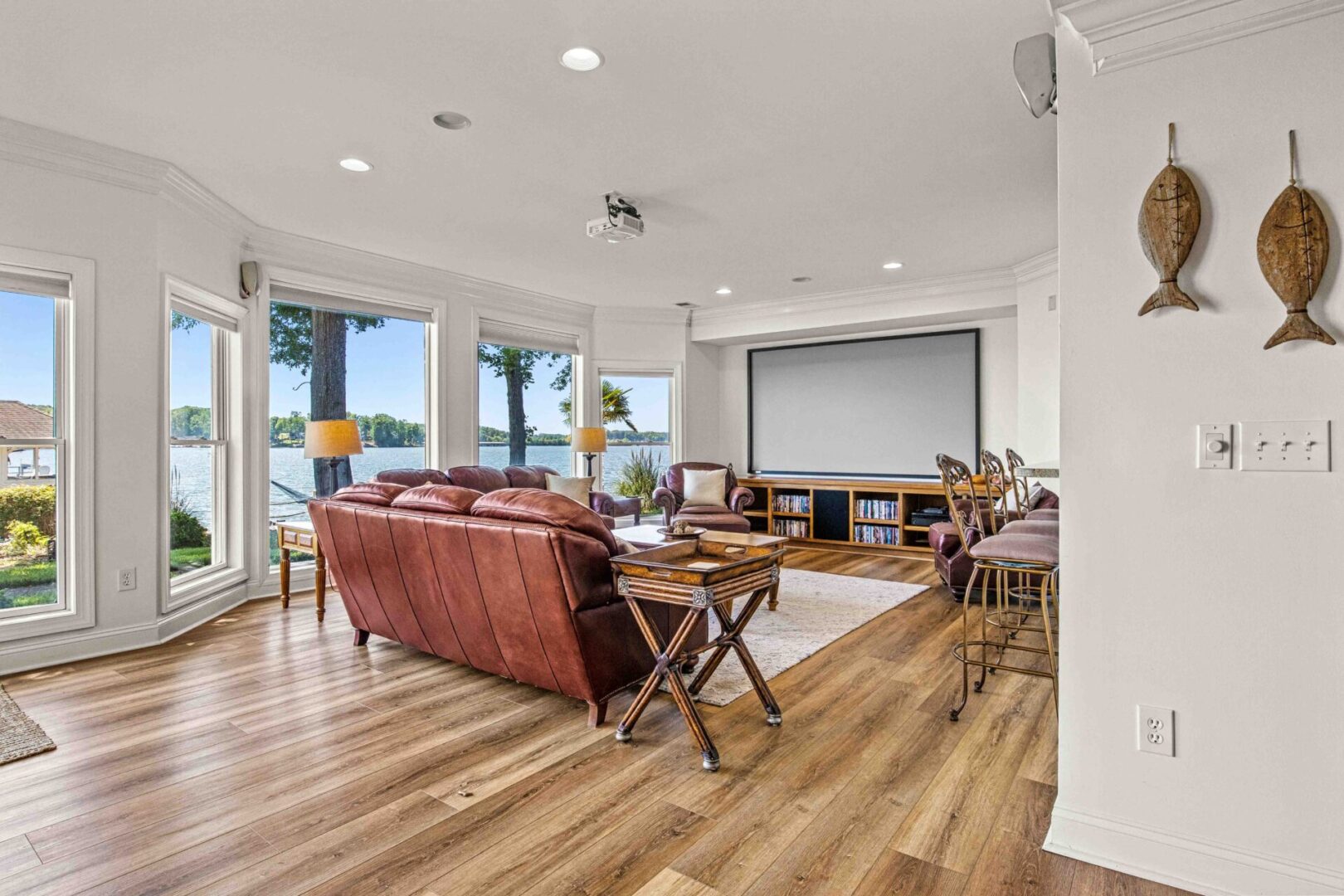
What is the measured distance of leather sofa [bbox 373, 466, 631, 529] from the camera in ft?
16.8

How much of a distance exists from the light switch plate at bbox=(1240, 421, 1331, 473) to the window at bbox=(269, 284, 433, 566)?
4.93 m

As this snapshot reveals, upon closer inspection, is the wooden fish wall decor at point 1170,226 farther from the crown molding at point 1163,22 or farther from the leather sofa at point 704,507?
the leather sofa at point 704,507

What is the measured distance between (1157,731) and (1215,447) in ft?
2.42

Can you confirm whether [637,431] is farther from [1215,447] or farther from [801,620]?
[1215,447]

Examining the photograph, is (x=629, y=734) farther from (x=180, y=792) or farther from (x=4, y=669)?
(x=4, y=669)

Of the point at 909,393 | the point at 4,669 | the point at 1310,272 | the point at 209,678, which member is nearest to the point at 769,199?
the point at 1310,272

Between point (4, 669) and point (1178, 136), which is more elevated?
point (1178, 136)

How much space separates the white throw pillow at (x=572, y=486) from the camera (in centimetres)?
631

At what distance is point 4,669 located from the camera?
132 inches

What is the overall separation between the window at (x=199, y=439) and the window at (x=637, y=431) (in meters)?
3.68

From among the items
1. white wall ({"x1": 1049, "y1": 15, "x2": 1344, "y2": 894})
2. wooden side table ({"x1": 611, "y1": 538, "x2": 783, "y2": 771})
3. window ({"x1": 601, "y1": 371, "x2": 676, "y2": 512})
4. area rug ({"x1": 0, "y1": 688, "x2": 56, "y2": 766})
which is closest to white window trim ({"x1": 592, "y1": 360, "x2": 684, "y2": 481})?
window ({"x1": 601, "y1": 371, "x2": 676, "y2": 512})

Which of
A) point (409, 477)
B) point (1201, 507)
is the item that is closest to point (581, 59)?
point (1201, 507)

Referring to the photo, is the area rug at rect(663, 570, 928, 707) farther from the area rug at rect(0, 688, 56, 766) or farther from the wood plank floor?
the area rug at rect(0, 688, 56, 766)

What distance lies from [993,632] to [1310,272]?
109 inches
